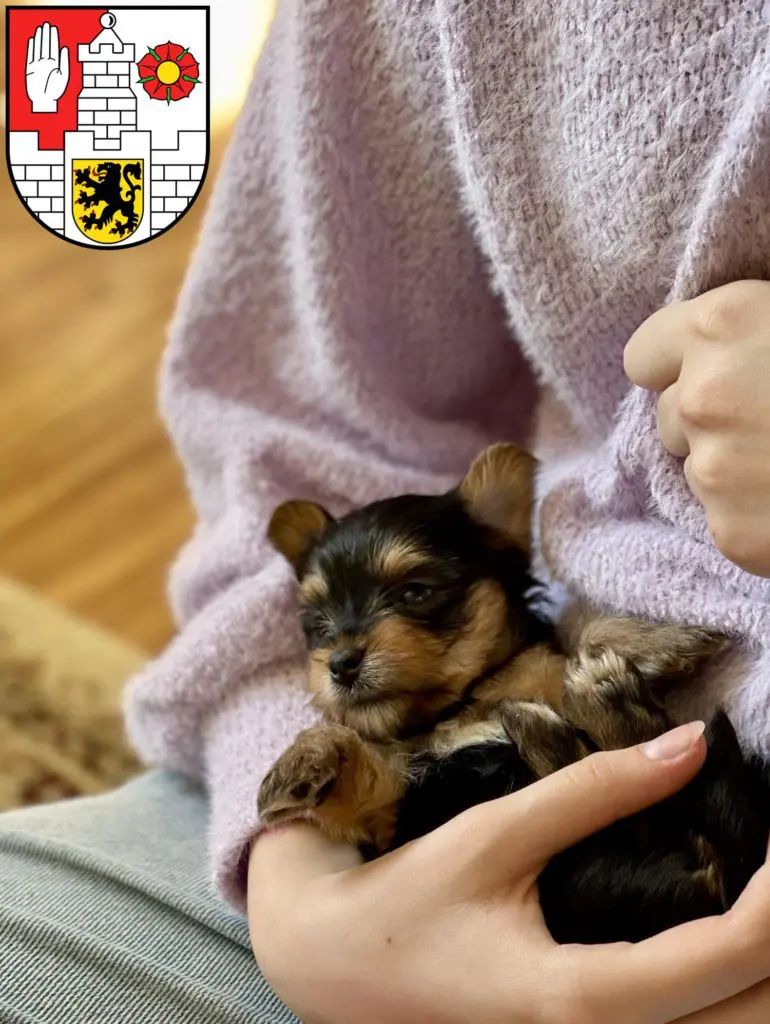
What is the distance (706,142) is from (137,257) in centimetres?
266

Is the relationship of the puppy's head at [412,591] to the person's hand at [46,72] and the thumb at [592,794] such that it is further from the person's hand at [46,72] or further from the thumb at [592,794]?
the person's hand at [46,72]

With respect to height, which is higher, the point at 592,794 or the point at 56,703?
the point at 592,794

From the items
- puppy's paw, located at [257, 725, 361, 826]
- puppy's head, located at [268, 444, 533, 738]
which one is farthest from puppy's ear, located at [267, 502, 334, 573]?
puppy's paw, located at [257, 725, 361, 826]

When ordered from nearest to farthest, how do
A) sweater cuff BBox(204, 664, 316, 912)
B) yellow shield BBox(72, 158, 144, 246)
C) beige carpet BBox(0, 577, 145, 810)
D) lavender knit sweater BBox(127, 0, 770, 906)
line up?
lavender knit sweater BBox(127, 0, 770, 906) → sweater cuff BBox(204, 664, 316, 912) → yellow shield BBox(72, 158, 144, 246) → beige carpet BBox(0, 577, 145, 810)

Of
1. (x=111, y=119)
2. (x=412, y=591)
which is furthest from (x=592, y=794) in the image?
(x=111, y=119)

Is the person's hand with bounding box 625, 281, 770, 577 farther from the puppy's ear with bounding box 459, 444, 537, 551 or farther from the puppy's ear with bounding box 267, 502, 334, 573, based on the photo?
the puppy's ear with bounding box 267, 502, 334, 573

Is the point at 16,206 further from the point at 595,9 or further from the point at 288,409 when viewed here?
the point at 595,9

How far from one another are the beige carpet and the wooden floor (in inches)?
5.7

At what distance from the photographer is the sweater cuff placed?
1.07m

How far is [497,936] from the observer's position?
88cm

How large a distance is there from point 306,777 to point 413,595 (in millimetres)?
260

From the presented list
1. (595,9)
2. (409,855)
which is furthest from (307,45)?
(409,855)

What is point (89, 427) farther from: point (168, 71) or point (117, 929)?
point (117, 929)

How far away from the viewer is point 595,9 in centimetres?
97
